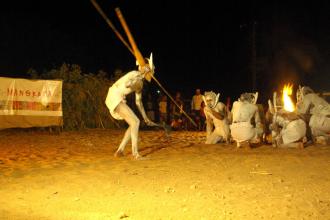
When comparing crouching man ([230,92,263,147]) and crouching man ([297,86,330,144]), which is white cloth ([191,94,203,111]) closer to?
crouching man ([297,86,330,144])

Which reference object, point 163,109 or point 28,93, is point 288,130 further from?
Result: point 163,109

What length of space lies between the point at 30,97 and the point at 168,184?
11.6 meters

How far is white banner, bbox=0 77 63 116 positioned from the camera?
16953 mm

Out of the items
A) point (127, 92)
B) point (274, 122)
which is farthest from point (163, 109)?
point (127, 92)

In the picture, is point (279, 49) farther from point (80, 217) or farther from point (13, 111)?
point (80, 217)

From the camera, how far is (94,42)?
4903 centimetres

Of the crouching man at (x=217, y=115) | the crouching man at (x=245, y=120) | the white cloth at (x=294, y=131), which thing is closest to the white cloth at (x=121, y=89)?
the crouching man at (x=245, y=120)

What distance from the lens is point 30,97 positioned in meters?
17.5

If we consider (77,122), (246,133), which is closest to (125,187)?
(246,133)

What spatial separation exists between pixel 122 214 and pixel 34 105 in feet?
43.3

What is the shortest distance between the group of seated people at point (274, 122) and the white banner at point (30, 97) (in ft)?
24.0

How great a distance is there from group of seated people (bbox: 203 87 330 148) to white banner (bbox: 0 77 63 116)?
733cm

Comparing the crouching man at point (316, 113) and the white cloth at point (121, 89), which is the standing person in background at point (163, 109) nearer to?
the crouching man at point (316, 113)

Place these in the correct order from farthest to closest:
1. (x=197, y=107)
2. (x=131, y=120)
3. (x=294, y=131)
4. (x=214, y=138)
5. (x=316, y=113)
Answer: (x=197, y=107) < (x=214, y=138) < (x=316, y=113) < (x=294, y=131) < (x=131, y=120)
